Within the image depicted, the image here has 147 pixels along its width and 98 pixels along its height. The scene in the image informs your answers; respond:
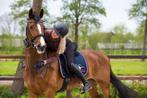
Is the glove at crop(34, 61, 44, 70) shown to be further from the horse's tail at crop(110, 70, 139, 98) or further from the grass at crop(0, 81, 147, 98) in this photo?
the grass at crop(0, 81, 147, 98)

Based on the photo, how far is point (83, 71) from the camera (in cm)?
746

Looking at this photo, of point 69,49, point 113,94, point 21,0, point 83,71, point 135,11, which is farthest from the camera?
point 135,11

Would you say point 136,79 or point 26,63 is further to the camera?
point 136,79

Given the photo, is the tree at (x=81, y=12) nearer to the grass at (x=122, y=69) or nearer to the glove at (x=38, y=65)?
the grass at (x=122, y=69)

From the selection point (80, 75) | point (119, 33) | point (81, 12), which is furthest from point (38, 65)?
point (119, 33)

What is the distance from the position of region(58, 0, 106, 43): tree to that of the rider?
25.9 metres

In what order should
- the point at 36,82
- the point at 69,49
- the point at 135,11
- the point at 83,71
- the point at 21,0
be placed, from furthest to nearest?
the point at 135,11, the point at 21,0, the point at 83,71, the point at 69,49, the point at 36,82

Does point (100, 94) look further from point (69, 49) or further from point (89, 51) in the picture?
point (69, 49)

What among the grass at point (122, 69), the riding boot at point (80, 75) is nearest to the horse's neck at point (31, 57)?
the riding boot at point (80, 75)

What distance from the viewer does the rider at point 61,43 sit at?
21.7 ft

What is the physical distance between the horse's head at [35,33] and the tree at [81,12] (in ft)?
87.7

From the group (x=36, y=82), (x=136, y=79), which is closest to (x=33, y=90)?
(x=36, y=82)

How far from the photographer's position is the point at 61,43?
6.77 m

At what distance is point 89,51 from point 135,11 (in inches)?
1042
